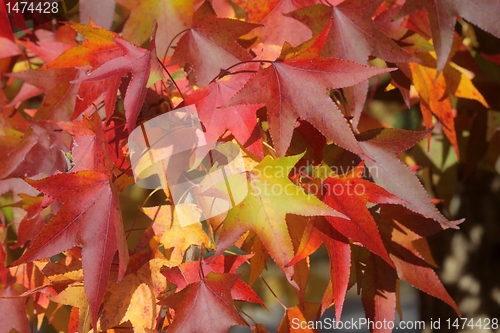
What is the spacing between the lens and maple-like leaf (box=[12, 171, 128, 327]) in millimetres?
566

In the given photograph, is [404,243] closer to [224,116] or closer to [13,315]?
[224,116]

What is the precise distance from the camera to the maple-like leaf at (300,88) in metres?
0.57

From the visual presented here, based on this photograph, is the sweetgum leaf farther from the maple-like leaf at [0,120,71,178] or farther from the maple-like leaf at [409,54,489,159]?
the maple-like leaf at [0,120,71,178]

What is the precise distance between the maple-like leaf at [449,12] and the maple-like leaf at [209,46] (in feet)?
0.84

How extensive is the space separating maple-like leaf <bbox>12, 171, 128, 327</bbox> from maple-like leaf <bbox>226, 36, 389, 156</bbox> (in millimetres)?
219

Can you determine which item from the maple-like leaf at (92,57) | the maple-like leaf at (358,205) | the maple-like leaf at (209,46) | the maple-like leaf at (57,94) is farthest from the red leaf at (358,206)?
the maple-like leaf at (57,94)

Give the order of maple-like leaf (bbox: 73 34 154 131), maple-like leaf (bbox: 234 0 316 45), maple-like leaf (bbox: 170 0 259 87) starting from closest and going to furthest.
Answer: maple-like leaf (bbox: 73 34 154 131) < maple-like leaf (bbox: 170 0 259 87) < maple-like leaf (bbox: 234 0 316 45)

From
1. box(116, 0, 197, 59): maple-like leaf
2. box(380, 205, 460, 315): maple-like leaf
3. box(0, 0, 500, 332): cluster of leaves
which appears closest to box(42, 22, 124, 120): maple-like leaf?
box(0, 0, 500, 332): cluster of leaves

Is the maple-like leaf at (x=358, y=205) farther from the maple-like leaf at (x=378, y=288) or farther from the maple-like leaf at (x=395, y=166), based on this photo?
the maple-like leaf at (x=378, y=288)

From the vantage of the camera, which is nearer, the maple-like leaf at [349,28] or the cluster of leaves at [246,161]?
the cluster of leaves at [246,161]

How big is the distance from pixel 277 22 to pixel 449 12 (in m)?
0.27

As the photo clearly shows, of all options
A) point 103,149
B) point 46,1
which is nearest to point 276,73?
point 103,149

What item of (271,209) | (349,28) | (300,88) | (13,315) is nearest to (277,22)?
(349,28)

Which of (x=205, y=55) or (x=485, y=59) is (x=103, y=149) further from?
(x=485, y=59)
